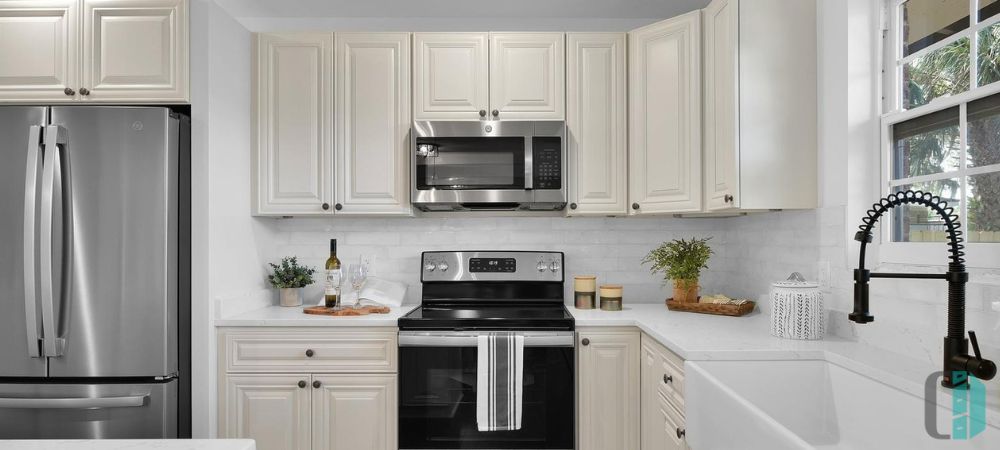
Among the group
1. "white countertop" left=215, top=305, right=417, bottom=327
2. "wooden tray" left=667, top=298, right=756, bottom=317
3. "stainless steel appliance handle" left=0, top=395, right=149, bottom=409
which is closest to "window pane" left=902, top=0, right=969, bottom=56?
"wooden tray" left=667, top=298, right=756, bottom=317

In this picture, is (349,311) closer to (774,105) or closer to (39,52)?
(39,52)

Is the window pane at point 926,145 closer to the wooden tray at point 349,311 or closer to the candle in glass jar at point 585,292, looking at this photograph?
the candle in glass jar at point 585,292

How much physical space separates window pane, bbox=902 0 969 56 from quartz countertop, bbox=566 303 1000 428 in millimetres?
997

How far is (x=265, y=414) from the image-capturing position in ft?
7.87

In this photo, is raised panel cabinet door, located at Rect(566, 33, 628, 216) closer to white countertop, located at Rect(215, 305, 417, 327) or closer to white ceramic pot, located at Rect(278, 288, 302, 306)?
white countertop, located at Rect(215, 305, 417, 327)

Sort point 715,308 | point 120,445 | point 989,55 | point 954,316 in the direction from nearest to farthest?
1. point 120,445
2. point 954,316
3. point 989,55
4. point 715,308

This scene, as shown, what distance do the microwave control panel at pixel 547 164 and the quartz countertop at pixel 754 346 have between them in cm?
65

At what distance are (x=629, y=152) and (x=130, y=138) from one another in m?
2.22

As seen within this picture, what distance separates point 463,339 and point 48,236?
170cm

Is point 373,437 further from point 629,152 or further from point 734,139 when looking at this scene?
point 734,139

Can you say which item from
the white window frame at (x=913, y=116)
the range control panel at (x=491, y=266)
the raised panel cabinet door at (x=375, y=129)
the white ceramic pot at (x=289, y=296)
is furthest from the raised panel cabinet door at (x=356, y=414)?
the white window frame at (x=913, y=116)

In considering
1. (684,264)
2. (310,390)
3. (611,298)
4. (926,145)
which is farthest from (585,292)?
(926,145)

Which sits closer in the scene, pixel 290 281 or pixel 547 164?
pixel 547 164

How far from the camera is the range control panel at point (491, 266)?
9.50 ft
